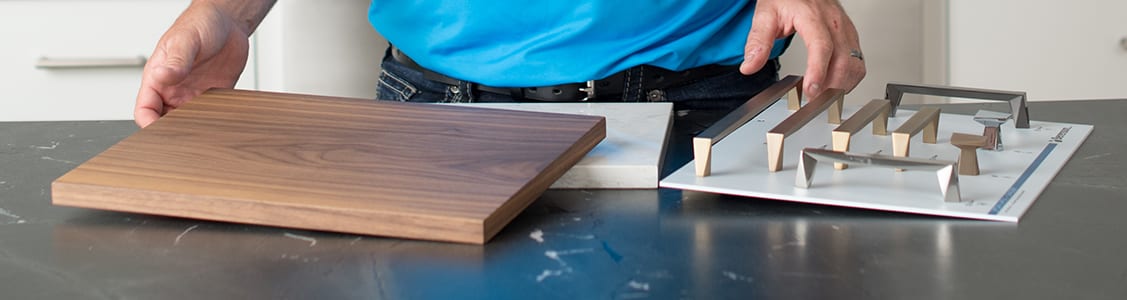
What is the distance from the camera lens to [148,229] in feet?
1.84

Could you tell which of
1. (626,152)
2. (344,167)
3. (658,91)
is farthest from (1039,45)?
(344,167)

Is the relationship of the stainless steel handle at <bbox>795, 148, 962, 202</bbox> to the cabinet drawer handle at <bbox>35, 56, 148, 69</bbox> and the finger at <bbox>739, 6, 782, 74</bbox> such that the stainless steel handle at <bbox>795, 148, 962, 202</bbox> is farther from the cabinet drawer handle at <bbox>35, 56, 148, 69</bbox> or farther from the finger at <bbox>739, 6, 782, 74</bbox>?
the cabinet drawer handle at <bbox>35, 56, 148, 69</bbox>

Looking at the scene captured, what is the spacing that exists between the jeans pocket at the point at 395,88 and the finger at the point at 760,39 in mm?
431

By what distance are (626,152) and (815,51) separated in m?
0.26

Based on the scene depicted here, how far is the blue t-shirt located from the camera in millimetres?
1103

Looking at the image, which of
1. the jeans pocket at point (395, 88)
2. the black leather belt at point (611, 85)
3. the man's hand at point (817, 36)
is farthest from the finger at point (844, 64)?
the jeans pocket at point (395, 88)

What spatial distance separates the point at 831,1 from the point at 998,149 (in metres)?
0.31

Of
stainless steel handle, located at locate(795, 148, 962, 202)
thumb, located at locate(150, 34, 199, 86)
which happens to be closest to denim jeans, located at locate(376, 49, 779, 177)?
thumb, located at locate(150, 34, 199, 86)

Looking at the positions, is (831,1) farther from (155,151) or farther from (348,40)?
(348,40)

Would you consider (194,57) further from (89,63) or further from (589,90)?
(89,63)

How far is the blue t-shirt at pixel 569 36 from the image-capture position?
1103 mm

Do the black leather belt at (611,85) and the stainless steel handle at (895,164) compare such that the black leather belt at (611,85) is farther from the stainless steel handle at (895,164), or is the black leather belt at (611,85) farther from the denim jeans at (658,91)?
the stainless steel handle at (895,164)

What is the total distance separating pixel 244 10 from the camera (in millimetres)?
1010

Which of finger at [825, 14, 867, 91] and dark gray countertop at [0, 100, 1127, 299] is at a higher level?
dark gray countertop at [0, 100, 1127, 299]
